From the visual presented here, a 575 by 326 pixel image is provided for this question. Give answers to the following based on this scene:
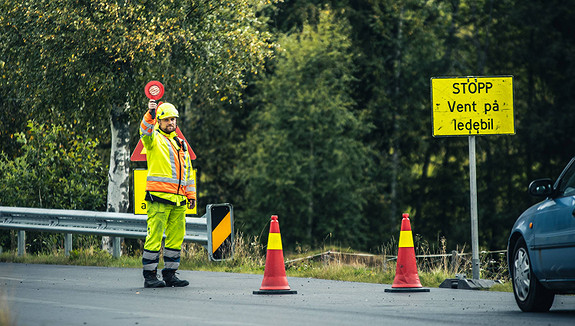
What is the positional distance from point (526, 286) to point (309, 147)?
102 feet

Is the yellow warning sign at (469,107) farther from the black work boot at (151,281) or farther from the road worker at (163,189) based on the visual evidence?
the black work boot at (151,281)

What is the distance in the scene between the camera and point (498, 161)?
4228 centimetres

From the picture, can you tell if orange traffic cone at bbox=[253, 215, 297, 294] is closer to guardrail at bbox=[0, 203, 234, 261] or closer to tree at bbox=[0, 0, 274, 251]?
guardrail at bbox=[0, 203, 234, 261]

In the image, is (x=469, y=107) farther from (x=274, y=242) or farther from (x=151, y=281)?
(x=151, y=281)

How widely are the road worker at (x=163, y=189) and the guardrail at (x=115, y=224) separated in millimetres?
3256

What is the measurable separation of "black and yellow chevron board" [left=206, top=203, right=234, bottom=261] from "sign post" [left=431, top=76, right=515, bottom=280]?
381 centimetres

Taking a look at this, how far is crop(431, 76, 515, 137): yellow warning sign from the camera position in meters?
13.8

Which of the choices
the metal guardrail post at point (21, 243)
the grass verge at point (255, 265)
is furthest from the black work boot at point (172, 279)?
the metal guardrail post at point (21, 243)

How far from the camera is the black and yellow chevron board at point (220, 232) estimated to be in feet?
52.6

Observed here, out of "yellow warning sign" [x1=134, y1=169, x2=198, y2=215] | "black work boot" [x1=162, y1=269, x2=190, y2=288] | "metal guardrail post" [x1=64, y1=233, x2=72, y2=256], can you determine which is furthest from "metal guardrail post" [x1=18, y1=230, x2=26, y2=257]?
"black work boot" [x1=162, y1=269, x2=190, y2=288]

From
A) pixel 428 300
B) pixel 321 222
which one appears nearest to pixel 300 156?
pixel 321 222

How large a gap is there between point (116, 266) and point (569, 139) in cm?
2647

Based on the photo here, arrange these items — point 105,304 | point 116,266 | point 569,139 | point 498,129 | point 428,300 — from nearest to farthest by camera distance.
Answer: point 105,304
point 428,300
point 498,129
point 116,266
point 569,139

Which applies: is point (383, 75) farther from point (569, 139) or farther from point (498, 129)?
point (498, 129)
